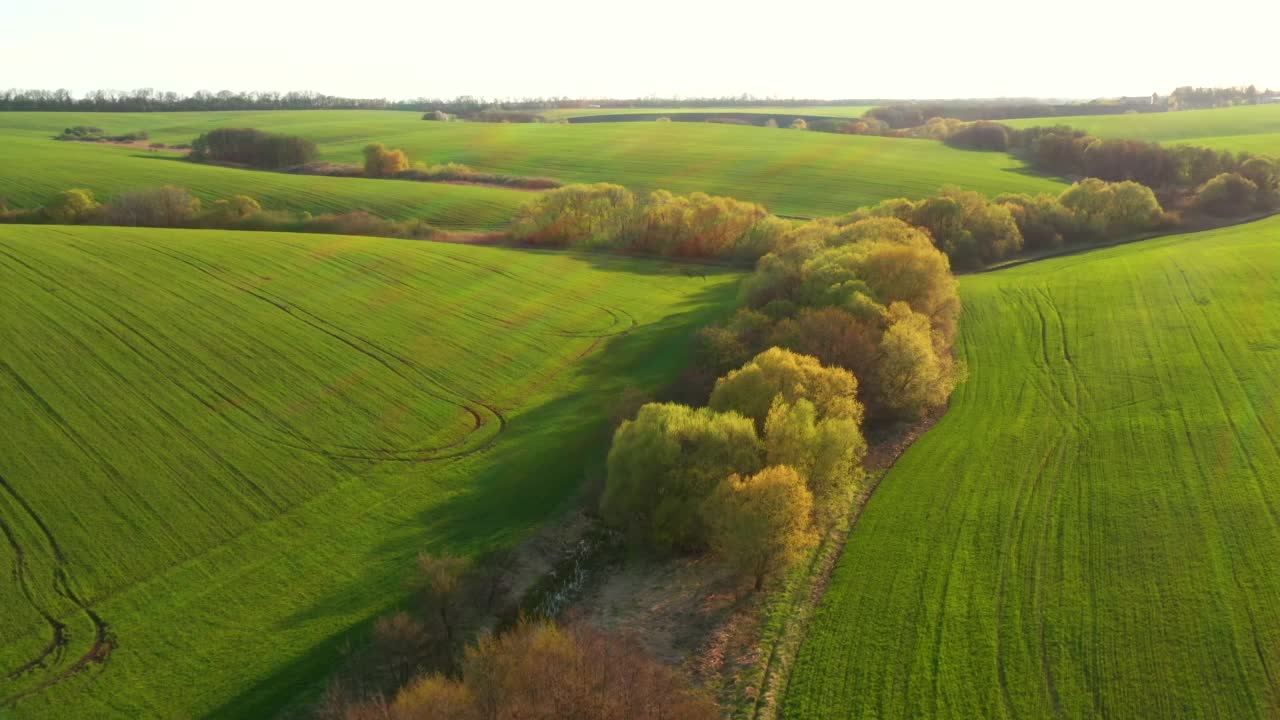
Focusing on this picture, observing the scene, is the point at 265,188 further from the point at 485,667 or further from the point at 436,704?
the point at 436,704

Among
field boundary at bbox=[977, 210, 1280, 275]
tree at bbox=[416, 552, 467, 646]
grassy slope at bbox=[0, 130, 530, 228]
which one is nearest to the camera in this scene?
tree at bbox=[416, 552, 467, 646]

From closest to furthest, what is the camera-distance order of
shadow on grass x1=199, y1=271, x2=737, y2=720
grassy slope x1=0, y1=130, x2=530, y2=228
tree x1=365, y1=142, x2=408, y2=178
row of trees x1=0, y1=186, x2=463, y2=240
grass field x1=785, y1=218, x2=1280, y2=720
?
grass field x1=785, y1=218, x2=1280, y2=720 → shadow on grass x1=199, y1=271, x2=737, y2=720 → row of trees x1=0, y1=186, x2=463, y2=240 → grassy slope x1=0, y1=130, x2=530, y2=228 → tree x1=365, y1=142, x2=408, y2=178

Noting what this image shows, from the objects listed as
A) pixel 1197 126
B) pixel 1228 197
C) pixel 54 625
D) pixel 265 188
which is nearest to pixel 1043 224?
pixel 1228 197

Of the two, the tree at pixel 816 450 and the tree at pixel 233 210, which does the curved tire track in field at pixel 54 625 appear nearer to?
the tree at pixel 816 450

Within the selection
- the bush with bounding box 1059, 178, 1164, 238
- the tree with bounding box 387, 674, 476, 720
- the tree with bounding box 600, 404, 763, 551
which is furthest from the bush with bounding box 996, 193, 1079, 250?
the tree with bounding box 387, 674, 476, 720

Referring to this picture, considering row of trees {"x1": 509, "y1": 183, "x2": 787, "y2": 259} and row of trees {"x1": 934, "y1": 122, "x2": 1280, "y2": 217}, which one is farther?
row of trees {"x1": 934, "y1": 122, "x2": 1280, "y2": 217}

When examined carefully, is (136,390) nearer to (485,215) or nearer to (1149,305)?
(485,215)

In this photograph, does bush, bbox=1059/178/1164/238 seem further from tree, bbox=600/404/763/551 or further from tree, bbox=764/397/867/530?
tree, bbox=600/404/763/551

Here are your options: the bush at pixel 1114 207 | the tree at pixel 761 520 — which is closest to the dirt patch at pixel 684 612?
the tree at pixel 761 520
